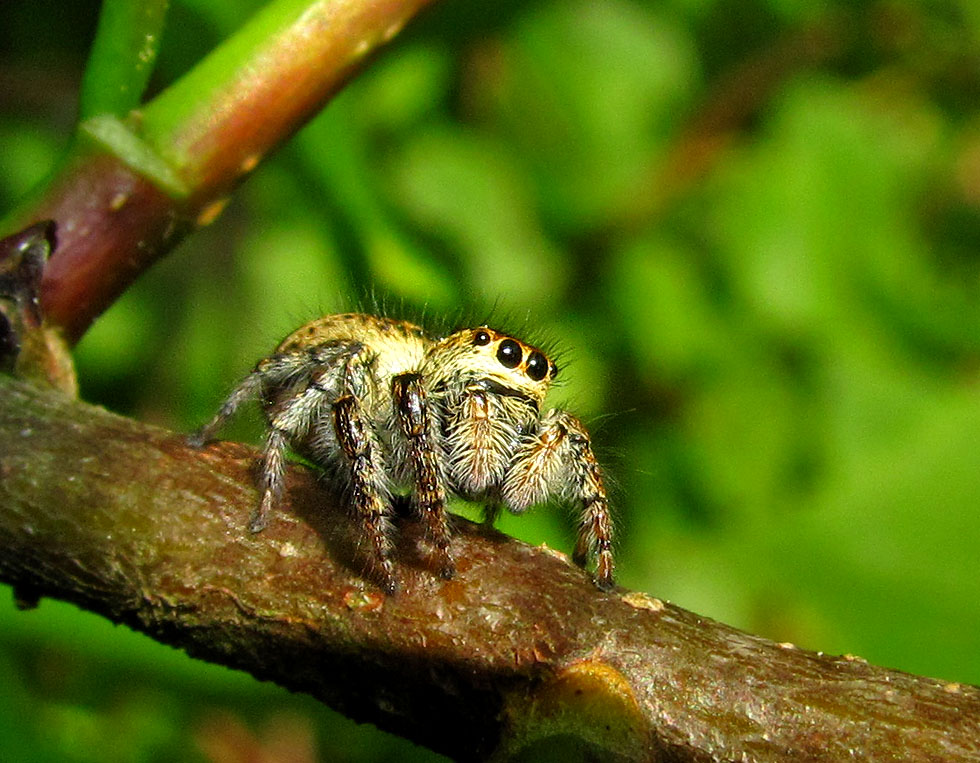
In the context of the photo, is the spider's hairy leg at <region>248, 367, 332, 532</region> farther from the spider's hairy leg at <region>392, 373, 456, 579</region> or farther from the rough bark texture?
the spider's hairy leg at <region>392, 373, 456, 579</region>

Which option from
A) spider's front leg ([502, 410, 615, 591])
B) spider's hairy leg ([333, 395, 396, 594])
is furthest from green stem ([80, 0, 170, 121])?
spider's front leg ([502, 410, 615, 591])

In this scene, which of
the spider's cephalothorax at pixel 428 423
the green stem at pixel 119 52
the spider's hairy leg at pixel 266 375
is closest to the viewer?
the spider's cephalothorax at pixel 428 423

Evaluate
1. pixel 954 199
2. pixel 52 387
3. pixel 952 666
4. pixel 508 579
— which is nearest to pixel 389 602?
pixel 508 579

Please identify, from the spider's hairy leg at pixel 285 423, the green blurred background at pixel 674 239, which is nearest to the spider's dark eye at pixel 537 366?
the spider's hairy leg at pixel 285 423

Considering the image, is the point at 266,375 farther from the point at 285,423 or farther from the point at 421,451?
the point at 421,451

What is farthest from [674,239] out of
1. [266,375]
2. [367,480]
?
[367,480]

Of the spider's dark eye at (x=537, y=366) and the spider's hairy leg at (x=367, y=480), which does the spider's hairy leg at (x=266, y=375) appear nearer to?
the spider's hairy leg at (x=367, y=480)
